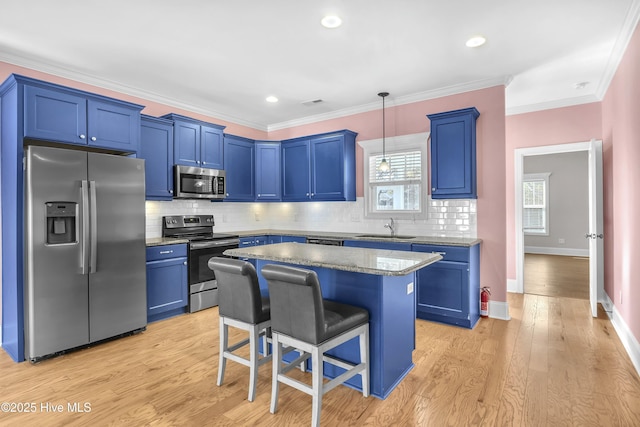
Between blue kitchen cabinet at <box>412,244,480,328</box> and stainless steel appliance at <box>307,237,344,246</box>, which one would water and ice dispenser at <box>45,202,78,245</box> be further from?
blue kitchen cabinet at <box>412,244,480,328</box>

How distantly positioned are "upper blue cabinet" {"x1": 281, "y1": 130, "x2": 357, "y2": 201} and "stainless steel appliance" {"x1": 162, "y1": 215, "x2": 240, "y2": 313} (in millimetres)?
1344

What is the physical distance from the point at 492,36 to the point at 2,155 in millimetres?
4593

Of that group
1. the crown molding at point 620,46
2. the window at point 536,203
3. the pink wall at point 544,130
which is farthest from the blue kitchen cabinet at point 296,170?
the window at point 536,203

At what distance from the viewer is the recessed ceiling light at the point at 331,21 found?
274 cm

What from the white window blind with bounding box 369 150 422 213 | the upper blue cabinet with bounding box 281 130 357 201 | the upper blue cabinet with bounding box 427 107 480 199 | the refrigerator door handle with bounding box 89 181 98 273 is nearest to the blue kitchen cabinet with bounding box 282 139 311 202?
the upper blue cabinet with bounding box 281 130 357 201

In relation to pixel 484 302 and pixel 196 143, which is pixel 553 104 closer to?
pixel 484 302

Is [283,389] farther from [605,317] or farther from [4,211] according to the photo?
[605,317]

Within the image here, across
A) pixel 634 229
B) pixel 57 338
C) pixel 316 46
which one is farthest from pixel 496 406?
pixel 57 338

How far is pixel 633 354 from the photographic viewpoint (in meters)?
2.84

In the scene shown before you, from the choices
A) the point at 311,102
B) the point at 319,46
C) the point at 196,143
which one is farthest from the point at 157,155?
the point at 319,46

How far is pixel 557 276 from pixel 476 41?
5.15 m

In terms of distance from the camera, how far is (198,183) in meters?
4.61

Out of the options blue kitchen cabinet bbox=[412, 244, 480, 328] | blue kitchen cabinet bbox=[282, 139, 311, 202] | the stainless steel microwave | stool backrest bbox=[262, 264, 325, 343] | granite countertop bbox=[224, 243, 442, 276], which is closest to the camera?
stool backrest bbox=[262, 264, 325, 343]

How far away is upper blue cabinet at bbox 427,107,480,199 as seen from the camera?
3.98 m
